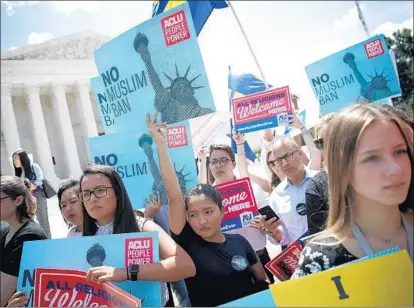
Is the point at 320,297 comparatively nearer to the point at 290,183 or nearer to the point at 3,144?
the point at 290,183

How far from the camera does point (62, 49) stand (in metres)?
40.3

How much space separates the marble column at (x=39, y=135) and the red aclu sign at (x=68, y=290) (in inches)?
1363

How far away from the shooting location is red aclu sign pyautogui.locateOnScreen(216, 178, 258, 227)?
138 inches

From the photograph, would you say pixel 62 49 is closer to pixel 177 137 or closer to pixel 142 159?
pixel 177 137

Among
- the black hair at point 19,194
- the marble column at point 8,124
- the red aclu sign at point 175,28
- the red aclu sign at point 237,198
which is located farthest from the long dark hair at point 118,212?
the marble column at point 8,124

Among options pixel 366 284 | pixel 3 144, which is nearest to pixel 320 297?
pixel 366 284

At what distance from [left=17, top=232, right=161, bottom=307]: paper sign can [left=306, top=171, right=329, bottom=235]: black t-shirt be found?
111cm

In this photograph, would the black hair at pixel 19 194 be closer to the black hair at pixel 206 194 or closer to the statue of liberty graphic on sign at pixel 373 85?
the black hair at pixel 206 194

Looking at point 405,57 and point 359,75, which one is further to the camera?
point 405,57

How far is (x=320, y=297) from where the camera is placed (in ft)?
3.99

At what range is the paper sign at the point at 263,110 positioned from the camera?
5.68 meters

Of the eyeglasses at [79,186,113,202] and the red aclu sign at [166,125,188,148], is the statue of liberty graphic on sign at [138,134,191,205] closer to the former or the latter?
the red aclu sign at [166,125,188,148]

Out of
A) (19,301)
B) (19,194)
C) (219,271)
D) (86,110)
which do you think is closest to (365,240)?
(219,271)

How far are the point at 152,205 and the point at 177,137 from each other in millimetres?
754
